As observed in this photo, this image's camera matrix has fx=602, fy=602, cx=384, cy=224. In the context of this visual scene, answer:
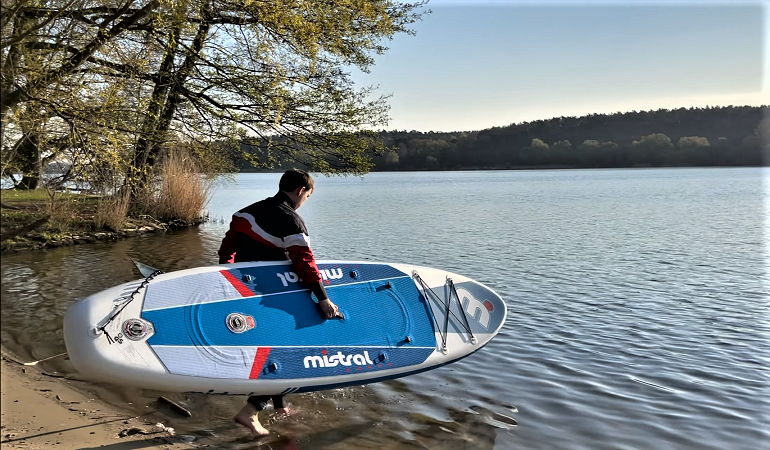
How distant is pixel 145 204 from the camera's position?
19.2 m

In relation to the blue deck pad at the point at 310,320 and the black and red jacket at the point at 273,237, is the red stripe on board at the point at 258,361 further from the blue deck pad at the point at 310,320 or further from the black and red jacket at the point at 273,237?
the black and red jacket at the point at 273,237

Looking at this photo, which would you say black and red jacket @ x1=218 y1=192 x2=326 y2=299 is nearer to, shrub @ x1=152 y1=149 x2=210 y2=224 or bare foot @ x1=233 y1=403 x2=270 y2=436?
bare foot @ x1=233 y1=403 x2=270 y2=436

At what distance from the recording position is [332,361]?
488 cm

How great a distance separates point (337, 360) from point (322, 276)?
766 millimetres

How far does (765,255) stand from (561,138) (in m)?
80.5

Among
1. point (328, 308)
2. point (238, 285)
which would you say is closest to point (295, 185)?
point (238, 285)

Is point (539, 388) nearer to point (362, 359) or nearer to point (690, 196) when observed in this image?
point (362, 359)

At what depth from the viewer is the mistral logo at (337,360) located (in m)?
4.78

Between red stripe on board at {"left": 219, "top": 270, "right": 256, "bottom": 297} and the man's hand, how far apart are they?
1.86ft

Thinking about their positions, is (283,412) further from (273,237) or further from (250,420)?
(273,237)

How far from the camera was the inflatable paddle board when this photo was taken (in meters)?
4.24

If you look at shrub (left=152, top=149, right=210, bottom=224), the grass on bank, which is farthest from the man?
shrub (left=152, top=149, right=210, bottom=224)

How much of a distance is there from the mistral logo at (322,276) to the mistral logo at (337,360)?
0.64m

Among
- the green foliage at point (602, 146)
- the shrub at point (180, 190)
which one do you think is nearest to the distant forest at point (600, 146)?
the green foliage at point (602, 146)
